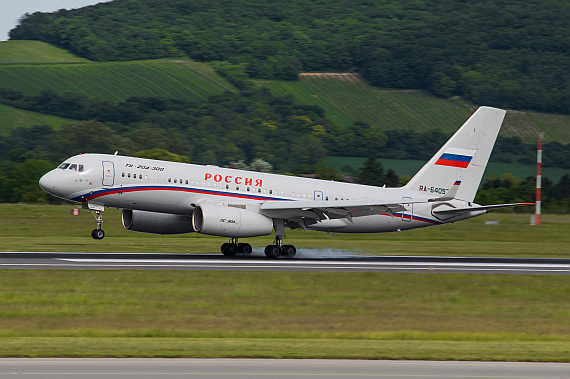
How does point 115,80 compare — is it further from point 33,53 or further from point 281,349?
point 281,349

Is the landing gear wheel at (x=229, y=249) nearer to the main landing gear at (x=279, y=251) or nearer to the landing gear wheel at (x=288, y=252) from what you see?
the main landing gear at (x=279, y=251)

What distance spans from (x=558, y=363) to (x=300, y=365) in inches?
211

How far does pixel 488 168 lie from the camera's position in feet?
431

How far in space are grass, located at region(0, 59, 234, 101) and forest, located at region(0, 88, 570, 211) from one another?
129 inches

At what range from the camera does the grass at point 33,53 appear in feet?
589

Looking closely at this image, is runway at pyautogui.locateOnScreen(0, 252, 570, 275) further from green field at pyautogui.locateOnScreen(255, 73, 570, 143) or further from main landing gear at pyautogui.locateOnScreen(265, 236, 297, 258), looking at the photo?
green field at pyautogui.locateOnScreen(255, 73, 570, 143)

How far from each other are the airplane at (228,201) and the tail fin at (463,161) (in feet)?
4.96

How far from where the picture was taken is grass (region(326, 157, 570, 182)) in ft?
417

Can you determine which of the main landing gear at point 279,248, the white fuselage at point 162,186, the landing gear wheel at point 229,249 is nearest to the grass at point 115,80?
the white fuselage at point 162,186

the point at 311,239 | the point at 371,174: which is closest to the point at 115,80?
the point at 371,174

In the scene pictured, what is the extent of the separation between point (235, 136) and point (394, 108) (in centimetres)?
4292

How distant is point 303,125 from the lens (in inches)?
6417

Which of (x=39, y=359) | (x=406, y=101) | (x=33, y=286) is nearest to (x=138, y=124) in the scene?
(x=406, y=101)

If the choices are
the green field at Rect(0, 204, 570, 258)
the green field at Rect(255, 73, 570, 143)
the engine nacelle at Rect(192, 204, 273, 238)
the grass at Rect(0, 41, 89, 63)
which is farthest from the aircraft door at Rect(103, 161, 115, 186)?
the grass at Rect(0, 41, 89, 63)
